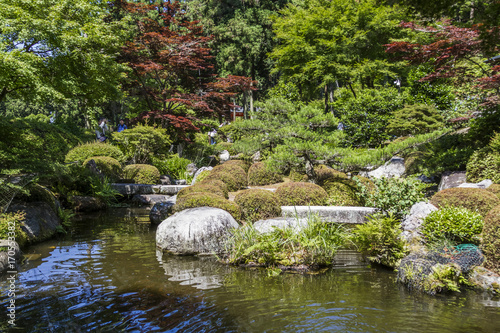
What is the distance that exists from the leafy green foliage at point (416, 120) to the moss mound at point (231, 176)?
799 cm

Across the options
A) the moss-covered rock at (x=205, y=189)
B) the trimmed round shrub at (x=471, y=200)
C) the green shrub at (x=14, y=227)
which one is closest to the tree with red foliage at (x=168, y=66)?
the moss-covered rock at (x=205, y=189)

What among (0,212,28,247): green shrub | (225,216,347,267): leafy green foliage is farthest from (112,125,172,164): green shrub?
(225,216,347,267): leafy green foliage

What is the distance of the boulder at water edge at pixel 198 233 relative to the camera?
662 cm

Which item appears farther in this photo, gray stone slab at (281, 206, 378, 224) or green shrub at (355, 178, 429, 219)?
gray stone slab at (281, 206, 378, 224)

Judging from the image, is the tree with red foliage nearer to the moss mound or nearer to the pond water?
the moss mound

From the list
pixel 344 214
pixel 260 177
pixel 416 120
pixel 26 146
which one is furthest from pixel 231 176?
pixel 416 120

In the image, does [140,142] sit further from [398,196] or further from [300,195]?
[398,196]

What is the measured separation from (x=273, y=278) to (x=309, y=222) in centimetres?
146

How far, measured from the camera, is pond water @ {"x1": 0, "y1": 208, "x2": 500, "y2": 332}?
3760 mm

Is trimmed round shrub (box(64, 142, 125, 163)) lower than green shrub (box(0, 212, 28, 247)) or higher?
higher

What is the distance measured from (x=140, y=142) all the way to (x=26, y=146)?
317 inches

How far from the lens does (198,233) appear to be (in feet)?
21.8

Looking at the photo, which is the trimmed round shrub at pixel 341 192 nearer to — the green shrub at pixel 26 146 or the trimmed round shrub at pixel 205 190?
the trimmed round shrub at pixel 205 190

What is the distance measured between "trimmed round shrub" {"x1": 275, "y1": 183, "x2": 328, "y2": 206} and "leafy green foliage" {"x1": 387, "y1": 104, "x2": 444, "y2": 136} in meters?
8.03
